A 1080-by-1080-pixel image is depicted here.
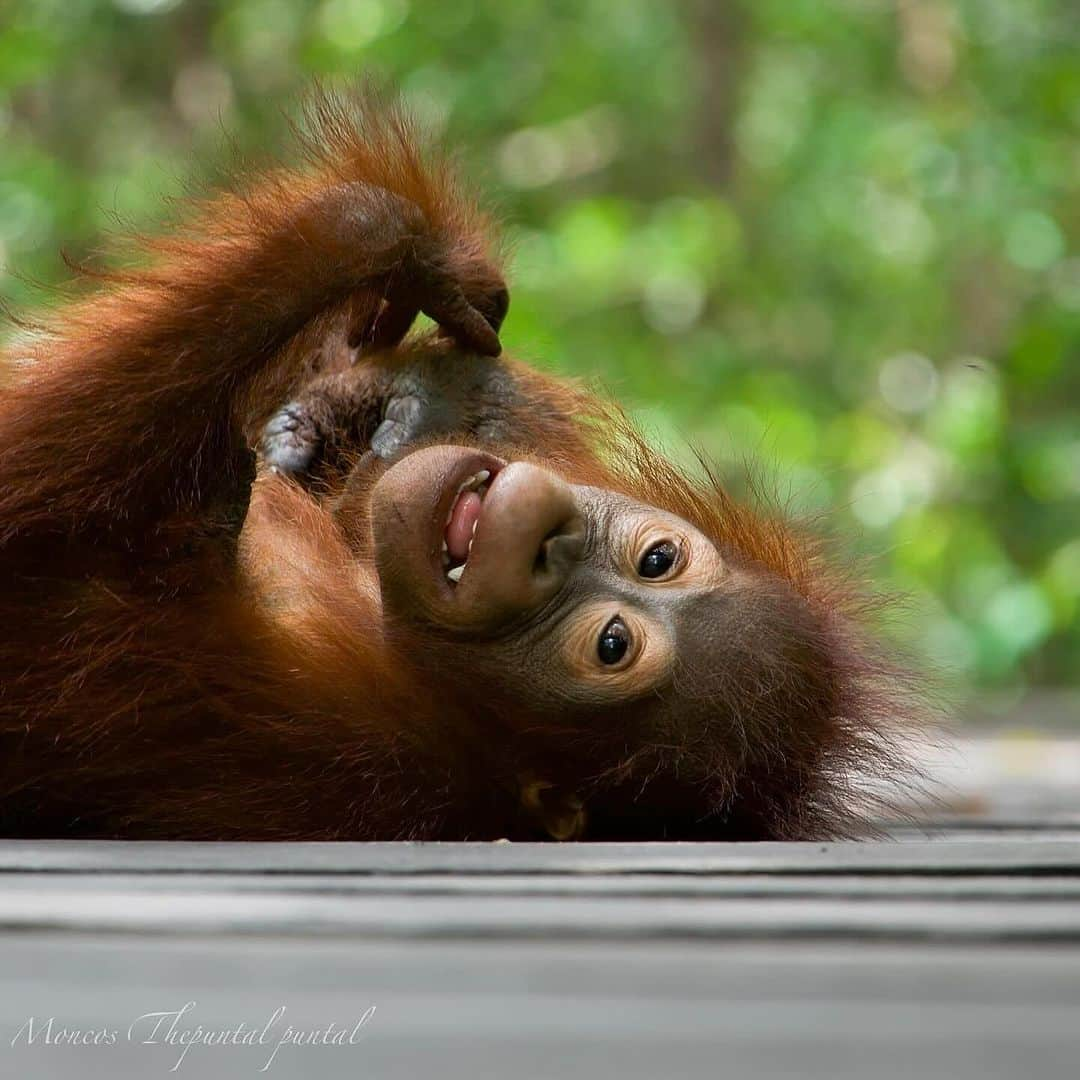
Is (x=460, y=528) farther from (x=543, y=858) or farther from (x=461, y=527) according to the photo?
(x=543, y=858)

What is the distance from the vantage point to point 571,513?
2885mm

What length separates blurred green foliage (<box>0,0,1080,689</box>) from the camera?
7.53m

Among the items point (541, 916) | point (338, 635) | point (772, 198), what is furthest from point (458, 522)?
point (772, 198)

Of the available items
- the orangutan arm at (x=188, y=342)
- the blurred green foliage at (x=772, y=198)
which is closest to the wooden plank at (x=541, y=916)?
the orangutan arm at (x=188, y=342)

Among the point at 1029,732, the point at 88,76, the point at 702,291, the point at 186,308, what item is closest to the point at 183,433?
the point at 186,308

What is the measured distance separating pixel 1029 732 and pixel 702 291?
319cm

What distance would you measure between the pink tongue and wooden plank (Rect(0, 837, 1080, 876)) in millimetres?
571

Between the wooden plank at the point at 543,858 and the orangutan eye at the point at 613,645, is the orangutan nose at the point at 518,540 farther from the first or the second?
the wooden plank at the point at 543,858

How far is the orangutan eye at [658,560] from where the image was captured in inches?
116

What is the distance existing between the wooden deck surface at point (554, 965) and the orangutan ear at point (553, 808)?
734 millimetres

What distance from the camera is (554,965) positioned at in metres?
1.47

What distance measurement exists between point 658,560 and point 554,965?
1.54m

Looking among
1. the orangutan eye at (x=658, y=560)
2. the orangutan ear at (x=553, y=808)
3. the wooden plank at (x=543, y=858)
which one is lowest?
the orangutan ear at (x=553, y=808)

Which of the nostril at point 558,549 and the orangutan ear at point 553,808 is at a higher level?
the nostril at point 558,549
